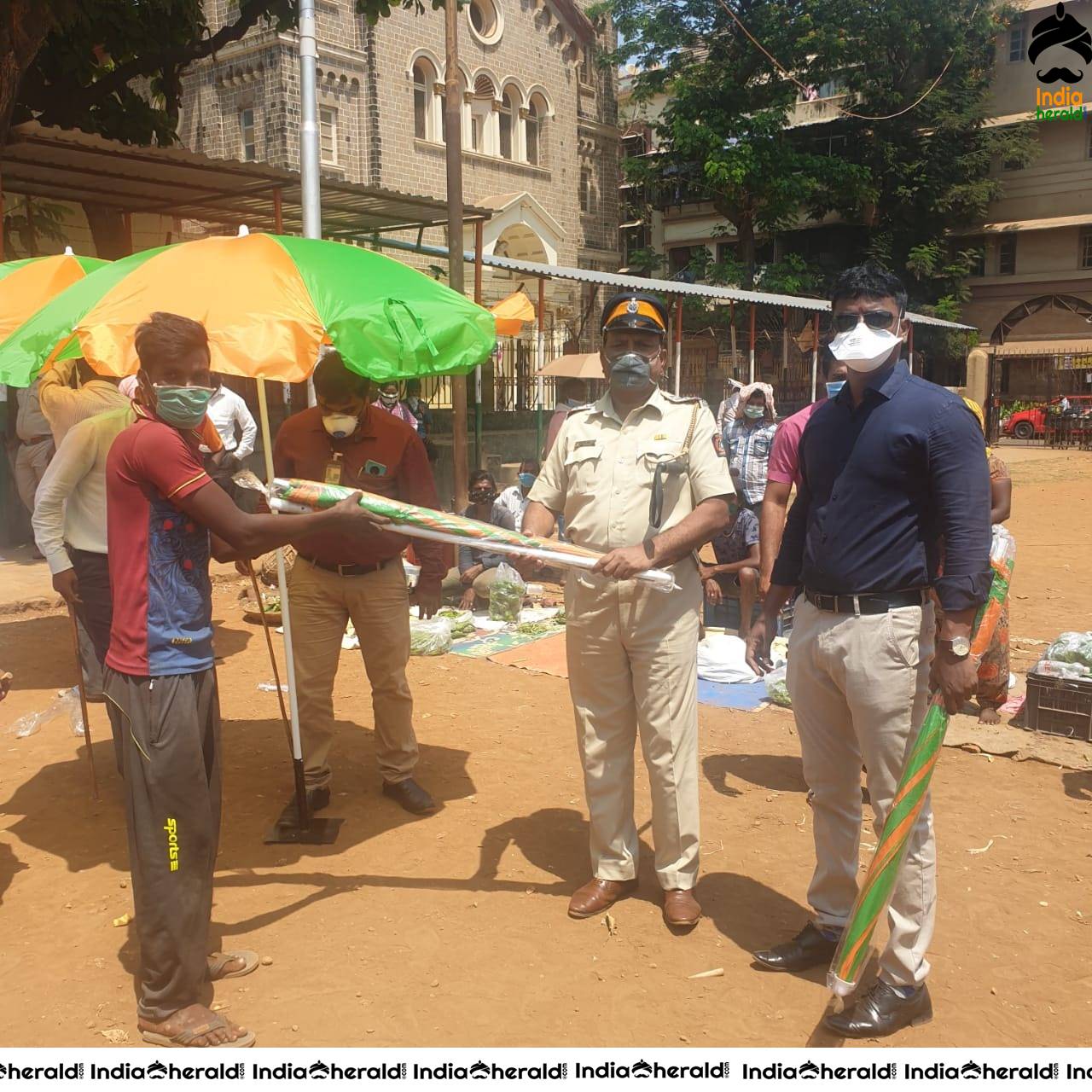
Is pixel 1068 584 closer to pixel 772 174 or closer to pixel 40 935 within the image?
pixel 40 935

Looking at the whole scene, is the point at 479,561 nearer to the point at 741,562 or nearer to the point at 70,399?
the point at 741,562

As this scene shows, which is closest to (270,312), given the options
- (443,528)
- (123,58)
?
(443,528)

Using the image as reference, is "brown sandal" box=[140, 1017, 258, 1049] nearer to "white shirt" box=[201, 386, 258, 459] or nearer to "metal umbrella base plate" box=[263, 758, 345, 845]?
"metal umbrella base plate" box=[263, 758, 345, 845]

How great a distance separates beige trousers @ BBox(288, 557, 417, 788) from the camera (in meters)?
4.70

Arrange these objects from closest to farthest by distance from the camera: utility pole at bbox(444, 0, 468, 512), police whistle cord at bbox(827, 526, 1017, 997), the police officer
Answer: police whistle cord at bbox(827, 526, 1017, 997)
the police officer
utility pole at bbox(444, 0, 468, 512)

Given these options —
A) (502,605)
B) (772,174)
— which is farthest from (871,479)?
(772,174)

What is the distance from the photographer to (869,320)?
3170 millimetres

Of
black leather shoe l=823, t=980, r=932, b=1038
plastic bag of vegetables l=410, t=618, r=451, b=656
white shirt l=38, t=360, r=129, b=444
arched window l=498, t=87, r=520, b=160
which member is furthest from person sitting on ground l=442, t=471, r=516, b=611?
arched window l=498, t=87, r=520, b=160

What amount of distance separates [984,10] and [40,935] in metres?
37.0

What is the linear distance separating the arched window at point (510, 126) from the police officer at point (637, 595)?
1008 inches

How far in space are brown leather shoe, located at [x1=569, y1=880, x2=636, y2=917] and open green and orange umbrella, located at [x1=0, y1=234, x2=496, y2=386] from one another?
2.09 metres

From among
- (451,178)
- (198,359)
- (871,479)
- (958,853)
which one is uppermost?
(451,178)

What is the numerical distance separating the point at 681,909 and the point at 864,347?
2065 mm

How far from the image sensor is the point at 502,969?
3.52 metres
